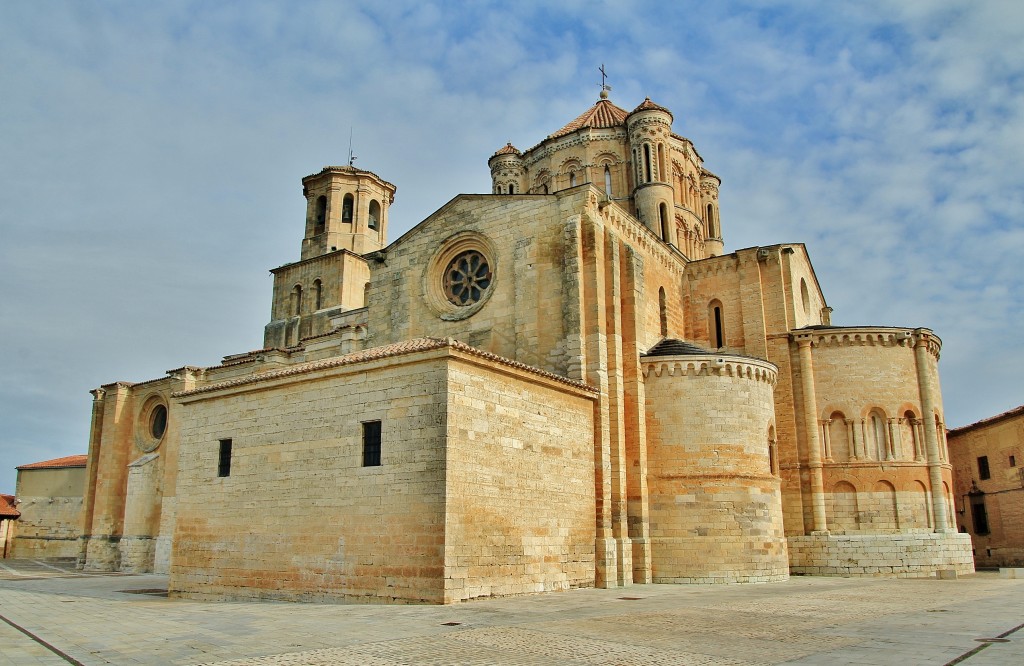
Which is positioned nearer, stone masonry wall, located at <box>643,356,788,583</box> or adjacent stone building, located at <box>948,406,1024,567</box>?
stone masonry wall, located at <box>643,356,788,583</box>

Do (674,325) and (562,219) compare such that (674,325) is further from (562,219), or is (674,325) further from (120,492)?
(120,492)

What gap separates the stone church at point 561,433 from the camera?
43.7 ft

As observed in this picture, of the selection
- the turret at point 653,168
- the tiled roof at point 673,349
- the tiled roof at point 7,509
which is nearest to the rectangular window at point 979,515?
the turret at point 653,168

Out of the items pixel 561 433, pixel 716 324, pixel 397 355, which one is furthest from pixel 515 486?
pixel 716 324

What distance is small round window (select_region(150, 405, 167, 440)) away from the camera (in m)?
31.0

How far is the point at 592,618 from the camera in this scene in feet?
34.7

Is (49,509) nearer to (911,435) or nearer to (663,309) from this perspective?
(663,309)

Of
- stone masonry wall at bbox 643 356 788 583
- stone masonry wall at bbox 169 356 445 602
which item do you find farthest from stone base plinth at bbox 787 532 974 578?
stone masonry wall at bbox 169 356 445 602

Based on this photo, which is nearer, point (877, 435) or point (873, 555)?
point (873, 555)

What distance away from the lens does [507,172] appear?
101 feet

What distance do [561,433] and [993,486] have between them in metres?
20.8

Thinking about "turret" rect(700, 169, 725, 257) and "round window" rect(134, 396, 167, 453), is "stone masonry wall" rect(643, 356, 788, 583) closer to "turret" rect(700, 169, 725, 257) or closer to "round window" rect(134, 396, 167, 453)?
"turret" rect(700, 169, 725, 257)

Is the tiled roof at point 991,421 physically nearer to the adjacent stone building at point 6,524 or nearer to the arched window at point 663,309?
the arched window at point 663,309

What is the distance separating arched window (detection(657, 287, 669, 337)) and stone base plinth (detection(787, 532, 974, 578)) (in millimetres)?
6447
